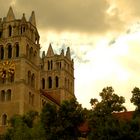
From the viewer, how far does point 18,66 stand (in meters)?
96.6

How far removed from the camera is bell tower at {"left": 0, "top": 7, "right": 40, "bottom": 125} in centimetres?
9488

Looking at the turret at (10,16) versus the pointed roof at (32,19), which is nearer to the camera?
the turret at (10,16)

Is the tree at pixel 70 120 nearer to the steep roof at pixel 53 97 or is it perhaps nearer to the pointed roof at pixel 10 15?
the pointed roof at pixel 10 15

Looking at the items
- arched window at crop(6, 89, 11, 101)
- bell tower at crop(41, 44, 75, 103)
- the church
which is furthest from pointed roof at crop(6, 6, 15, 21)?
bell tower at crop(41, 44, 75, 103)

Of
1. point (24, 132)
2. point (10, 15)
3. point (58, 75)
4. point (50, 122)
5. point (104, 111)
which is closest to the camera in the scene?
point (104, 111)

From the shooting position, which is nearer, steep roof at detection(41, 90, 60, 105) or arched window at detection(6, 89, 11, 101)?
arched window at detection(6, 89, 11, 101)

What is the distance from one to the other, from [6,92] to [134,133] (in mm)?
41045

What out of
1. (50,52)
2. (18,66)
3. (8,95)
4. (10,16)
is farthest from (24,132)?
(50,52)

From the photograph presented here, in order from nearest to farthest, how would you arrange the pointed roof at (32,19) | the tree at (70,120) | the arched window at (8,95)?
1. the tree at (70,120)
2. the arched window at (8,95)
3. the pointed roof at (32,19)

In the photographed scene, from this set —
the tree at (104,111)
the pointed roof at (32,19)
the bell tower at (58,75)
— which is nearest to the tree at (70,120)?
the tree at (104,111)

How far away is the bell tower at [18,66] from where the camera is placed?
9488cm

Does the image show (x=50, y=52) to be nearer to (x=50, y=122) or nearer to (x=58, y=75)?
(x=58, y=75)

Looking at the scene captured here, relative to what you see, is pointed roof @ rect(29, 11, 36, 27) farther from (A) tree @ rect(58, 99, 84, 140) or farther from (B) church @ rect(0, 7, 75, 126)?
(A) tree @ rect(58, 99, 84, 140)

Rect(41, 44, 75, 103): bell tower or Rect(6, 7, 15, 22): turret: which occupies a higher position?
Rect(6, 7, 15, 22): turret
